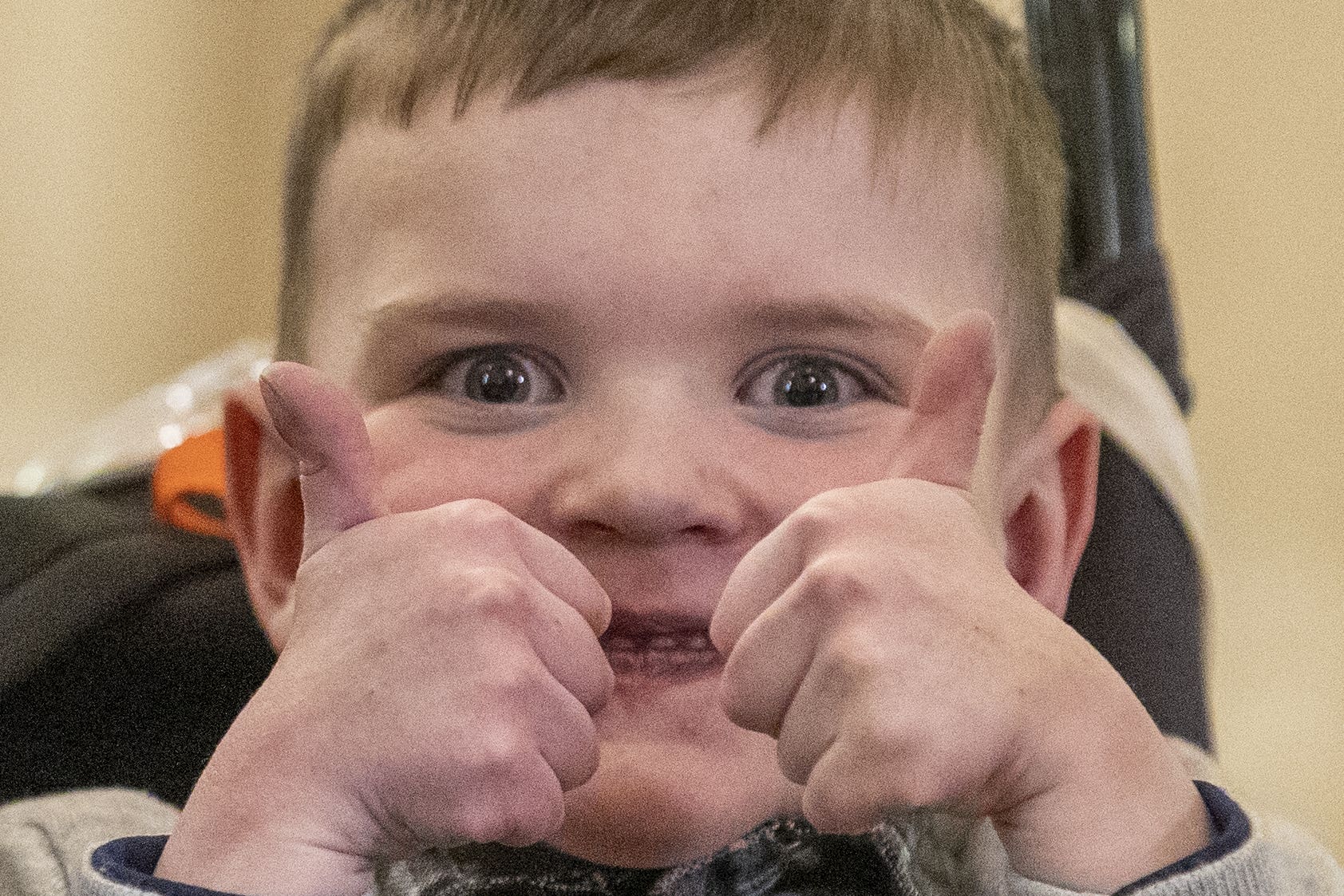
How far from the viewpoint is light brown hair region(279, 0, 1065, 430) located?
1.64 ft

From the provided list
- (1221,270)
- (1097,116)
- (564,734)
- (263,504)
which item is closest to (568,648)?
(564,734)

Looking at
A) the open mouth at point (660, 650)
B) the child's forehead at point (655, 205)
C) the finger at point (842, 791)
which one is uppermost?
the child's forehead at point (655, 205)

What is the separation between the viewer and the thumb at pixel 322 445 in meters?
0.39

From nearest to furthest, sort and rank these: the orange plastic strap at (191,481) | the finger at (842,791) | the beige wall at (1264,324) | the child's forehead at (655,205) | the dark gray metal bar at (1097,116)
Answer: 1. the finger at (842,791)
2. the child's forehead at (655,205)
3. the orange plastic strap at (191,481)
4. the dark gray metal bar at (1097,116)
5. the beige wall at (1264,324)

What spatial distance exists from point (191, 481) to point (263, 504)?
0.65 ft

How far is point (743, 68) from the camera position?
0.50 m

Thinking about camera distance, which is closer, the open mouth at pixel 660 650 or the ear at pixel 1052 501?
the open mouth at pixel 660 650

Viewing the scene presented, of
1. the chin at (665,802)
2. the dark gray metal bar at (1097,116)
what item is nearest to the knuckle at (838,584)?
the chin at (665,802)

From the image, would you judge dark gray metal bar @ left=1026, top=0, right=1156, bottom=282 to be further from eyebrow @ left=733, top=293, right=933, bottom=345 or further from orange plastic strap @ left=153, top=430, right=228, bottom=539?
orange plastic strap @ left=153, top=430, right=228, bottom=539

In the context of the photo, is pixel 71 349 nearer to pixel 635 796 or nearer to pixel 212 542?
pixel 212 542

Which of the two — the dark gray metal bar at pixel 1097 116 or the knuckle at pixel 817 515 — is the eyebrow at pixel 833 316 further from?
the dark gray metal bar at pixel 1097 116

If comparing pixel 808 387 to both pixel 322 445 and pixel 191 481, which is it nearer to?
pixel 322 445

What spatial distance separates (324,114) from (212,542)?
0.78 ft

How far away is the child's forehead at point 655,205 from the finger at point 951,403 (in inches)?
3.3
